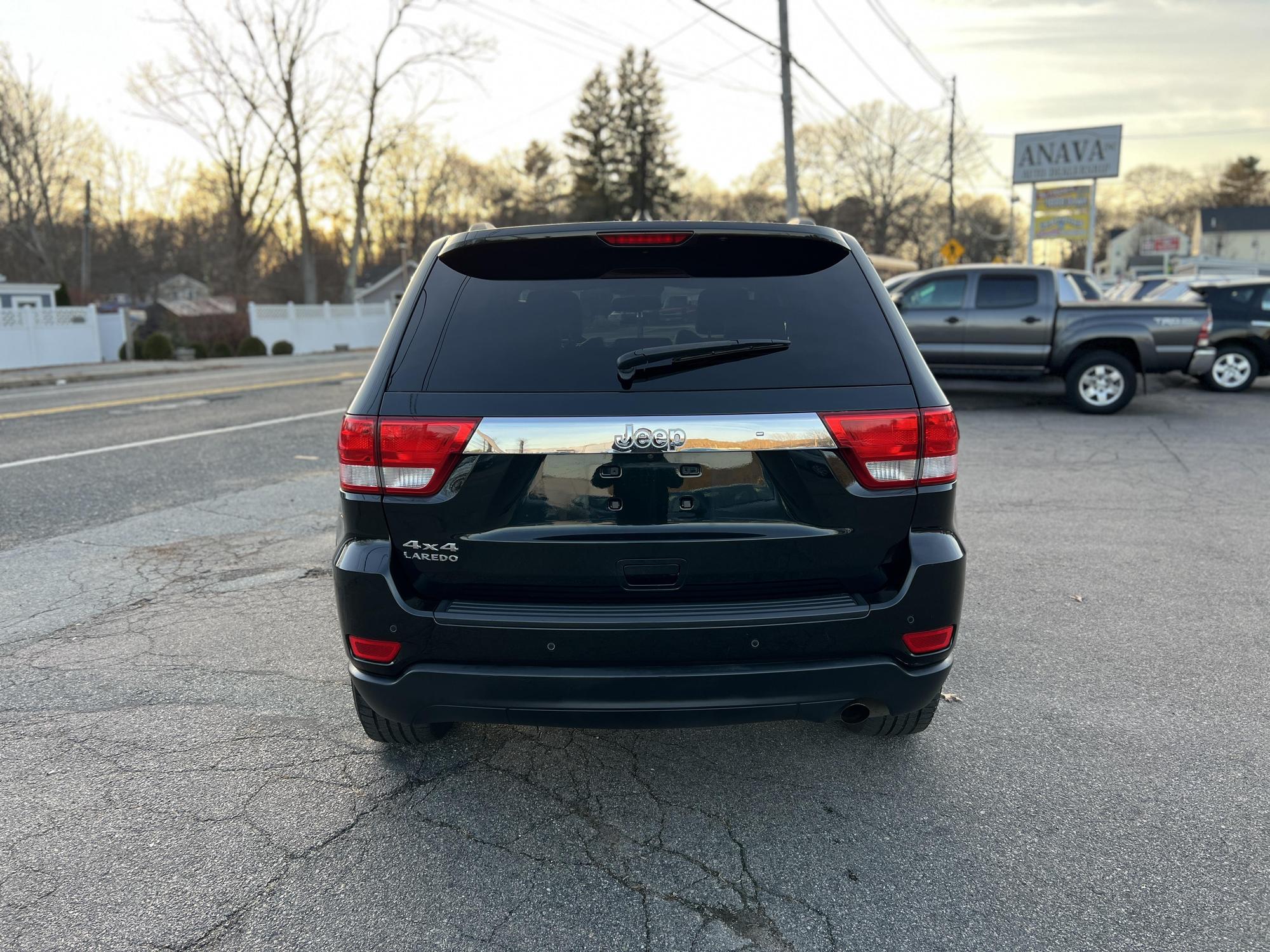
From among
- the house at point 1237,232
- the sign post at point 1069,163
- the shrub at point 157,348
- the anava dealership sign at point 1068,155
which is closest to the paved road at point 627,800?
the shrub at point 157,348

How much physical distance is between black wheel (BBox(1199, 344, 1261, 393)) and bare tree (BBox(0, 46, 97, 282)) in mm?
50343

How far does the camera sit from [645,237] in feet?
8.75

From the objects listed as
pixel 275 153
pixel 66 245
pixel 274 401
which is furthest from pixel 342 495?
pixel 66 245

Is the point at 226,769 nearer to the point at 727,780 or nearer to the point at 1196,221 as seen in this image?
the point at 727,780

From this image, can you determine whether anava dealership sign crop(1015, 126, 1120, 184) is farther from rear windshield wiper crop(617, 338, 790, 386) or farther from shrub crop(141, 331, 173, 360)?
rear windshield wiper crop(617, 338, 790, 386)

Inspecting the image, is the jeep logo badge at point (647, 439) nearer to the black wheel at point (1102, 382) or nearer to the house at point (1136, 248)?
the black wheel at point (1102, 382)

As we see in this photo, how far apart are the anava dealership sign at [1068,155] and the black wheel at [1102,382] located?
3214 cm

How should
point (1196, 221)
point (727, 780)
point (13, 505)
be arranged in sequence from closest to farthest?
point (727, 780), point (13, 505), point (1196, 221)

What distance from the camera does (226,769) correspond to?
121 inches

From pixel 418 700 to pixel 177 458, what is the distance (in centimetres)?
736

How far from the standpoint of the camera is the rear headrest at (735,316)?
2605 mm

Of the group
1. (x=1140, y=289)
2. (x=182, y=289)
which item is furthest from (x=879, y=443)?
(x=182, y=289)

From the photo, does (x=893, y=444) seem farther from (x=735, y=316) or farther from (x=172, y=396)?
(x=172, y=396)

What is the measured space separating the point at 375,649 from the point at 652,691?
2.62 feet
